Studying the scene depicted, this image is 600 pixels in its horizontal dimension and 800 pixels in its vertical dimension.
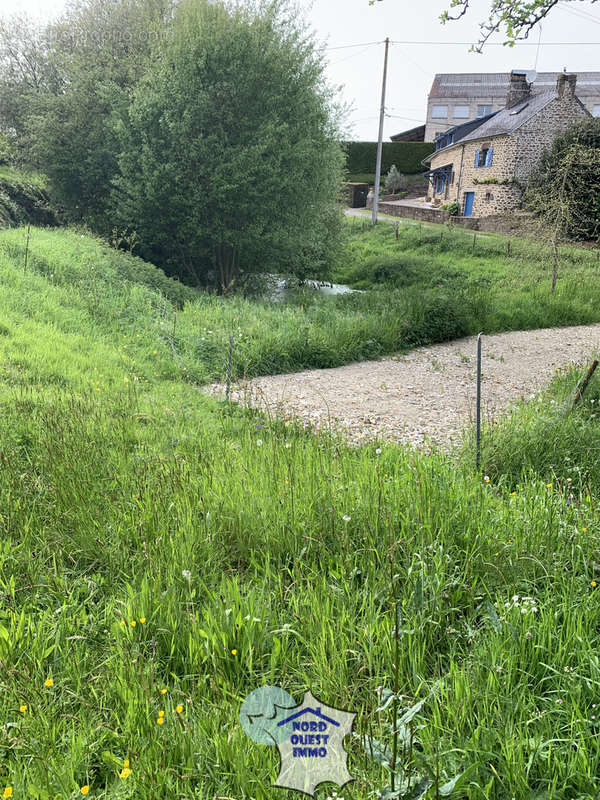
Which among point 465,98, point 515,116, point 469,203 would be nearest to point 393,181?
point 469,203

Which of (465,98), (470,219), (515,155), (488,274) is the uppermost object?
(465,98)

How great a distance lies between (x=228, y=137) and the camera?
48.3 ft

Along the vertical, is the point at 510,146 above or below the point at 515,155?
above

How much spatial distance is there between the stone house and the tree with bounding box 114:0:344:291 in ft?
60.9

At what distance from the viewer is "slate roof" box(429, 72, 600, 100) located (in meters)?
62.3

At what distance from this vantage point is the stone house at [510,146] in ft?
100

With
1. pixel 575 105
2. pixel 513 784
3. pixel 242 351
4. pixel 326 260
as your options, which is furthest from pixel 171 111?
pixel 575 105

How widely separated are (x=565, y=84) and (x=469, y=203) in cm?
782

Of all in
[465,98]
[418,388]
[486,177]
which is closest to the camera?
[418,388]

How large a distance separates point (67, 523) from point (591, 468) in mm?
3777

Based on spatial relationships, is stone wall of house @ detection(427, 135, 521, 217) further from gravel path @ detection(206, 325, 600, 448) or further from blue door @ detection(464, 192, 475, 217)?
gravel path @ detection(206, 325, 600, 448)

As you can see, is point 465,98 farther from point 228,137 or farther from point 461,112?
point 228,137

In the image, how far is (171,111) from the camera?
14.4 metres

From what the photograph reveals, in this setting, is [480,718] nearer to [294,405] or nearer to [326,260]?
[294,405]
